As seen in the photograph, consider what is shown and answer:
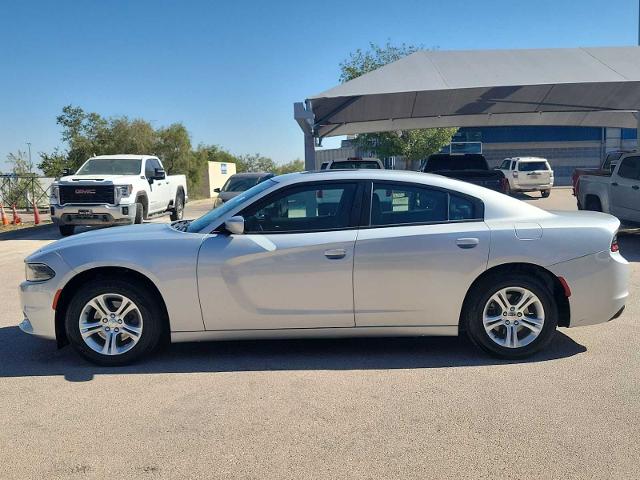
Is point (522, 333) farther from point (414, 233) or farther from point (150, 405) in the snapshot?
point (150, 405)

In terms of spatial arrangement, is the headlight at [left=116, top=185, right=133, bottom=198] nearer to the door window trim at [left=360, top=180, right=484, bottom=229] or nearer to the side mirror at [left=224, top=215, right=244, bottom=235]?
the side mirror at [left=224, top=215, right=244, bottom=235]

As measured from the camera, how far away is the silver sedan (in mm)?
4723

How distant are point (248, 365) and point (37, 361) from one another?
6.10 feet

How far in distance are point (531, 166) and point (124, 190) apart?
66.3 ft

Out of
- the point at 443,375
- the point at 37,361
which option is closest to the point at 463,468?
the point at 443,375

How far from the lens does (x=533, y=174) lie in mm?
27422

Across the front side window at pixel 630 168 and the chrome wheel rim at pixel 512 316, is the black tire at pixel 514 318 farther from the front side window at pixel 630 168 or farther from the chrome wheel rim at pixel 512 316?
the front side window at pixel 630 168

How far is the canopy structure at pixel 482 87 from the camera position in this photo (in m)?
12.5

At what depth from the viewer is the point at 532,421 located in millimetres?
3754

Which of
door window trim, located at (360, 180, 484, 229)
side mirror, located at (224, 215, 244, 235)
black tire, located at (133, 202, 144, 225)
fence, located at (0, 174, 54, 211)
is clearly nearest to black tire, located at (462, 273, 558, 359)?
door window trim, located at (360, 180, 484, 229)

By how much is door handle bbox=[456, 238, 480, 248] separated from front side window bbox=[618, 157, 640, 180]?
8.18 metres

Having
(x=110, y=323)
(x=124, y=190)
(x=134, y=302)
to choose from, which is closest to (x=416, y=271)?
(x=134, y=302)

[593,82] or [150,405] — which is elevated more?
[593,82]

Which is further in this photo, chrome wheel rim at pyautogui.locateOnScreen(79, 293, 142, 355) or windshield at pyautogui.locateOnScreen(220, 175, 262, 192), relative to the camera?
windshield at pyautogui.locateOnScreen(220, 175, 262, 192)
